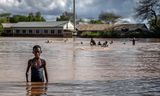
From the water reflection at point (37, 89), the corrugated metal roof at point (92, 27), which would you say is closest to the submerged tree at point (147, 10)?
the corrugated metal roof at point (92, 27)

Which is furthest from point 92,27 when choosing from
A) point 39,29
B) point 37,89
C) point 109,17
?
point 37,89

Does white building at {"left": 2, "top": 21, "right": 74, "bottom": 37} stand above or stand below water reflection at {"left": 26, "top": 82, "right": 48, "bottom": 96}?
above

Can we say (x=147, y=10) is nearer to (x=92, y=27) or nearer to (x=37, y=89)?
(x=92, y=27)

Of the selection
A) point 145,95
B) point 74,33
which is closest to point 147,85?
point 145,95

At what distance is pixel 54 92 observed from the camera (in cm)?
1361

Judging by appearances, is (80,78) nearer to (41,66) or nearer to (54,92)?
(54,92)

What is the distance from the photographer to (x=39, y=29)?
132 m

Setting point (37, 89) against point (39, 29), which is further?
point (39, 29)

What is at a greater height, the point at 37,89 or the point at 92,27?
the point at 92,27

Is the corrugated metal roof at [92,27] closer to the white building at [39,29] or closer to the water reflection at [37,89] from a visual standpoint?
the white building at [39,29]

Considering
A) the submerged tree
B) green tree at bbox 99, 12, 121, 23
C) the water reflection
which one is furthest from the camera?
green tree at bbox 99, 12, 121, 23

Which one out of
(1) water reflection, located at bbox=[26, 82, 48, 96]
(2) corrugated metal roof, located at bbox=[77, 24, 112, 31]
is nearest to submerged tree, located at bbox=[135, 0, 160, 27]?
(2) corrugated metal roof, located at bbox=[77, 24, 112, 31]

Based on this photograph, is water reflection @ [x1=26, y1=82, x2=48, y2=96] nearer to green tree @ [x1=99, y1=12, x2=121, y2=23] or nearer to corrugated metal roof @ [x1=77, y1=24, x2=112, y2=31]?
corrugated metal roof @ [x1=77, y1=24, x2=112, y2=31]

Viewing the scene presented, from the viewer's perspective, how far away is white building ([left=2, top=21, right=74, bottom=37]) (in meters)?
129
